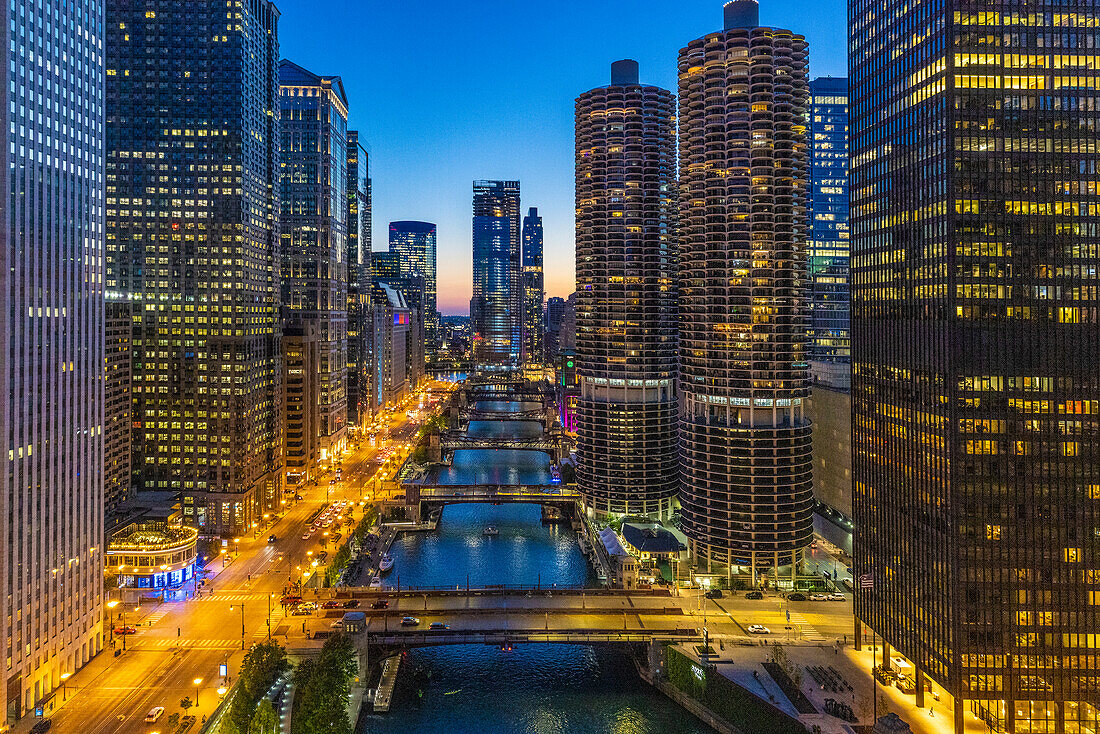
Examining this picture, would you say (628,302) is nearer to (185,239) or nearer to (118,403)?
(185,239)

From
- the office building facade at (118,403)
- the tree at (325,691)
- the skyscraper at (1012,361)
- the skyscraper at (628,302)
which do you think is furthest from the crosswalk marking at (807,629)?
the office building facade at (118,403)

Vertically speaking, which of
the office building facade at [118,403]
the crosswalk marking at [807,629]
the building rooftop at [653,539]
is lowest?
the crosswalk marking at [807,629]

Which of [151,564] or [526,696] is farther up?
[151,564]

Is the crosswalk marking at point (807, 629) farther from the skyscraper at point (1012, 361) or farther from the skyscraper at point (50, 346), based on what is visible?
the skyscraper at point (50, 346)

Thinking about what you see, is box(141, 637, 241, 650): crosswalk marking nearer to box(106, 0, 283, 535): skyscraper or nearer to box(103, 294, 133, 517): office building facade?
box(103, 294, 133, 517): office building facade

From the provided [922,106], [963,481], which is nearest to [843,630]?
[963,481]

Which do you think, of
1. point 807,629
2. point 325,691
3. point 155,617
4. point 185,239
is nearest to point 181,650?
point 155,617
